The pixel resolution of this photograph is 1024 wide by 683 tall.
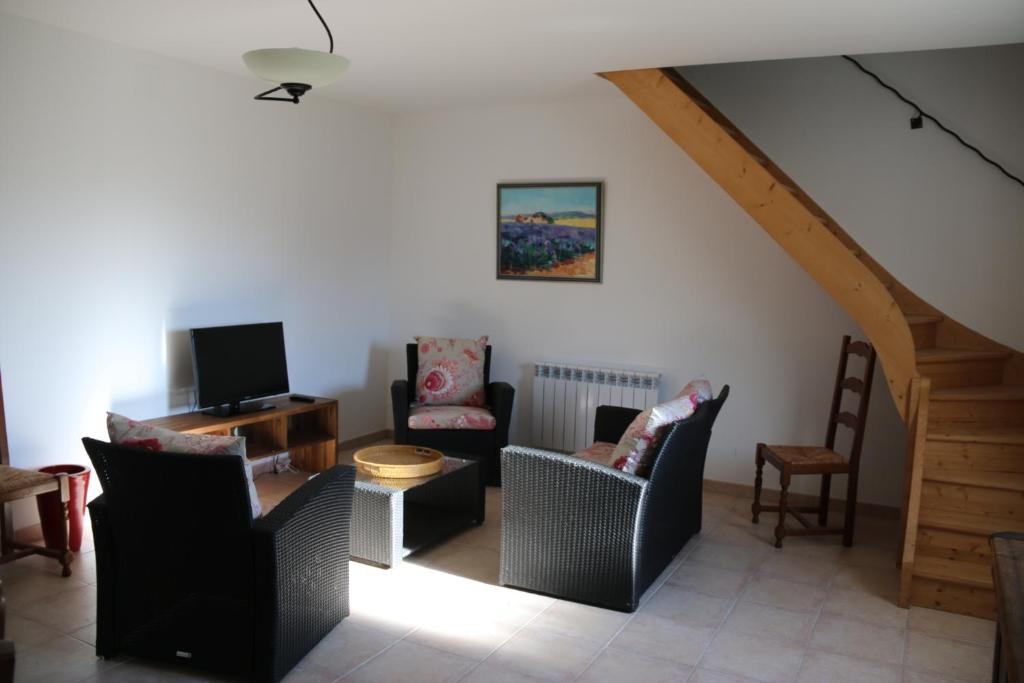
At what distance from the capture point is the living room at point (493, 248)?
11.4 ft

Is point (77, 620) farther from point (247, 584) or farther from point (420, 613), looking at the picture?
point (420, 613)

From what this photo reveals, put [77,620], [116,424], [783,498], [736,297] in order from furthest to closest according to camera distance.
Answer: [736,297], [783,498], [77,620], [116,424]

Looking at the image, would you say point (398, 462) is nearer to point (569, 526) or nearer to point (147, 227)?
point (569, 526)

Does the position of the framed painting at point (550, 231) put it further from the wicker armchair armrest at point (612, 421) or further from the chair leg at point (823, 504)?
the chair leg at point (823, 504)

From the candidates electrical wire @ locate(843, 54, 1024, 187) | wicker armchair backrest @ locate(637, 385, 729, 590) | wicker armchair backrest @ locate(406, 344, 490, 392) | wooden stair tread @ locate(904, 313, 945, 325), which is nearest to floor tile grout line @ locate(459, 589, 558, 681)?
wicker armchair backrest @ locate(637, 385, 729, 590)

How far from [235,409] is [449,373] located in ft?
4.75

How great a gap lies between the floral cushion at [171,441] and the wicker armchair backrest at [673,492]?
1.73 m

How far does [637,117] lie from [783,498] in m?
2.65

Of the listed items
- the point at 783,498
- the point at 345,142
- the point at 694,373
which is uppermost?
the point at 345,142

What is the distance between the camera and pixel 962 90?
15.3 ft

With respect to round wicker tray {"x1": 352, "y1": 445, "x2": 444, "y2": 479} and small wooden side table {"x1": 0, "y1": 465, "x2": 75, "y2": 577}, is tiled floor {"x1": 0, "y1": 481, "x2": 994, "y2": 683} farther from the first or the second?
round wicker tray {"x1": 352, "y1": 445, "x2": 444, "y2": 479}

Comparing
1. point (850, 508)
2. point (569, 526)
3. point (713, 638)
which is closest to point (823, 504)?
point (850, 508)

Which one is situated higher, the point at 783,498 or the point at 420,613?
the point at 783,498

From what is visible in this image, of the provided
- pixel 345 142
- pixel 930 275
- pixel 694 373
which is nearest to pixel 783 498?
pixel 694 373
